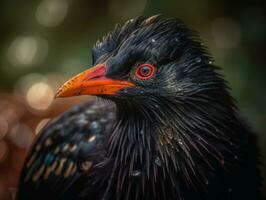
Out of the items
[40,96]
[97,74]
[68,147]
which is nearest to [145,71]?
[97,74]

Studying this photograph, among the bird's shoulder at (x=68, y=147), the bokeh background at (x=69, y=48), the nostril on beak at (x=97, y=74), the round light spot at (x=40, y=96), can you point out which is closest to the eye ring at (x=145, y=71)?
the nostril on beak at (x=97, y=74)

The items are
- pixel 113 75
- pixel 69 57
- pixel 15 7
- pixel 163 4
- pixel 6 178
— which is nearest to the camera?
pixel 113 75

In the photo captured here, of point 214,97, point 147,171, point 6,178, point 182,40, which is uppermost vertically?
point 182,40

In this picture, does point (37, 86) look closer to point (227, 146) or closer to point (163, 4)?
point (163, 4)

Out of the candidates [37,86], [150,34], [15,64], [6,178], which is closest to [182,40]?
[150,34]

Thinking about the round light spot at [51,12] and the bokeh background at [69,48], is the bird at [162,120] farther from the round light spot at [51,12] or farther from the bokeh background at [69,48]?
the round light spot at [51,12]

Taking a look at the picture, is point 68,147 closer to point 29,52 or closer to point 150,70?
point 150,70

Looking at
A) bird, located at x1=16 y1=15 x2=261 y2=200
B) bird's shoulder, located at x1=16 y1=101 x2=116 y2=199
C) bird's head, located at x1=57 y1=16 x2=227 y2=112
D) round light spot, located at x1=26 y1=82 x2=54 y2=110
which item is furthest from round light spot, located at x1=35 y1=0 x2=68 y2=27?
bird's head, located at x1=57 y1=16 x2=227 y2=112
